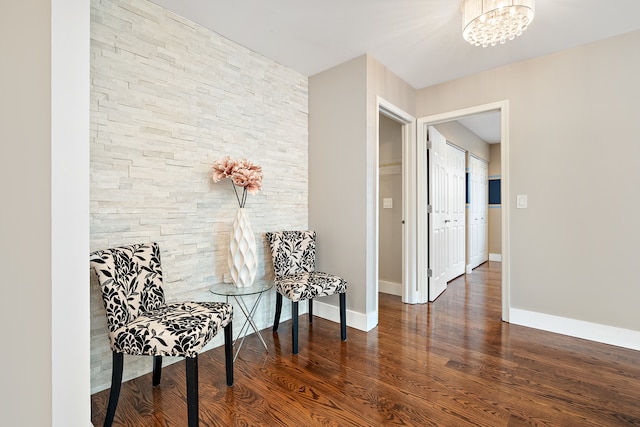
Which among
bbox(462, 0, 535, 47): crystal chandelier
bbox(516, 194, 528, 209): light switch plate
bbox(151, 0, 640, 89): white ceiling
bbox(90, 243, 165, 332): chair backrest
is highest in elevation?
bbox(151, 0, 640, 89): white ceiling

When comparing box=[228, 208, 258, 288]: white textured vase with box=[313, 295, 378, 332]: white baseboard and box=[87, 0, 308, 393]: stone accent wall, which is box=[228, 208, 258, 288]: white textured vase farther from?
box=[313, 295, 378, 332]: white baseboard

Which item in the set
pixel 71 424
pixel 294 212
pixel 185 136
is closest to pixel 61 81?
pixel 185 136

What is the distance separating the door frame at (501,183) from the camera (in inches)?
109

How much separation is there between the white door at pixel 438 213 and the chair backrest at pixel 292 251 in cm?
154

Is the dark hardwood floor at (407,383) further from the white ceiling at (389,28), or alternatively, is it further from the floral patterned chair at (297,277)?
the white ceiling at (389,28)

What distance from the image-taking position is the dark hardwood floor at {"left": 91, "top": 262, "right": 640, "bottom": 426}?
4.83 feet

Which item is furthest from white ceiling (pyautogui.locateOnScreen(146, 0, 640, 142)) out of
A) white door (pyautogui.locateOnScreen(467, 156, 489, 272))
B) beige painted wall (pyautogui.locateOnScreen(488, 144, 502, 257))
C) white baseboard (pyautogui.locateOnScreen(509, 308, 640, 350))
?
beige painted wall (pyautogui.locateOnScreen(488, 144, 502, 257))

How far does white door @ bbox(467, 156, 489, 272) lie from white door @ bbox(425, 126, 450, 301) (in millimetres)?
1501

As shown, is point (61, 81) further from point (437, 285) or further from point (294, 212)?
point (437, 285)

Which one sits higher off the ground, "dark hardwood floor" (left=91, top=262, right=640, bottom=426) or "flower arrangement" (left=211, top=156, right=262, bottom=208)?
"flower arrangement" (left=211, top=156, right=262, bottom=208)

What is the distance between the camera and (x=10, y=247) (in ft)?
3.59

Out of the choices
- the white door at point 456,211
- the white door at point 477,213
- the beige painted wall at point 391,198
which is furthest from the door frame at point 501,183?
the white door at point 477,213

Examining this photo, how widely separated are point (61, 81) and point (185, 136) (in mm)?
1060

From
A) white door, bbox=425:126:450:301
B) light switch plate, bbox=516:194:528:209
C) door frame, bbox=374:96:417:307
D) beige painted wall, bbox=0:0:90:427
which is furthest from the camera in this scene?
white door, bbox=425:126:450:301
